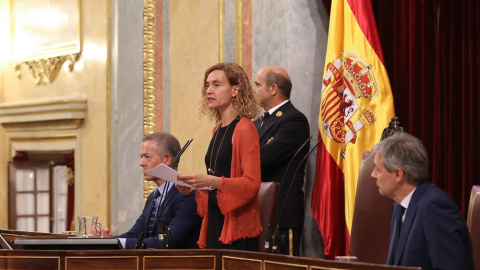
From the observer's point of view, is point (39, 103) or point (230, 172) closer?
point (230, 172)

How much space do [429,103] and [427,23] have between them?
484 mm

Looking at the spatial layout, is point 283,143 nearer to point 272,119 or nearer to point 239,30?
point 272,119

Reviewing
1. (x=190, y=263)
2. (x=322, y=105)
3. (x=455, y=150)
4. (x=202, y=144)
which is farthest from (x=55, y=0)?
(x=190, y=263)

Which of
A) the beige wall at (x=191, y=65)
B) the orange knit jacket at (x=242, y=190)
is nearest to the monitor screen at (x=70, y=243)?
the orange knit jacket at (x=242, y=190)

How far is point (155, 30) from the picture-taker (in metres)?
7.22

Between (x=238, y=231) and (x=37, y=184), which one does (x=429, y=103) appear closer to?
(x=238, y=231)

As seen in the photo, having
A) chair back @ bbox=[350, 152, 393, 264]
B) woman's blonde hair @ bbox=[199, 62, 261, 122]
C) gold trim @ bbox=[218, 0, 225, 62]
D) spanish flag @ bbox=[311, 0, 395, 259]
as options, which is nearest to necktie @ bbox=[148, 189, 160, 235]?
woman's blonde hair @ bbox=[199, 62, 261, 122]

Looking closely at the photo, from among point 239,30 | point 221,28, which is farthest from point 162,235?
point 221,28

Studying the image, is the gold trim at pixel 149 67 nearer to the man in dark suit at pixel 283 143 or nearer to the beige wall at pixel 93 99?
the beige wall at pixel 93 99

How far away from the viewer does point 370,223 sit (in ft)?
13.2

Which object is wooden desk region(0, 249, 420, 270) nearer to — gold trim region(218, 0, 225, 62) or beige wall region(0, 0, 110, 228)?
gold trim region(218, 0, 225, 62)

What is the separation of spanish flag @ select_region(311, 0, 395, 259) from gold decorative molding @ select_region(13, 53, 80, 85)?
4.11 meters

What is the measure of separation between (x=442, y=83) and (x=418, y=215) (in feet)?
7.78

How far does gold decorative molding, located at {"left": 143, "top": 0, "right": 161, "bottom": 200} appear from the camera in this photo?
23.7 feet
